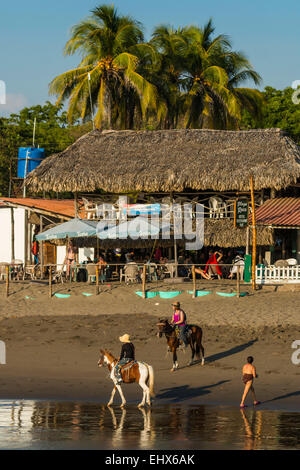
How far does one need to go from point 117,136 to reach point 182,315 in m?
16.3

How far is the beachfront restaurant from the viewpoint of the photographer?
28.7 meters

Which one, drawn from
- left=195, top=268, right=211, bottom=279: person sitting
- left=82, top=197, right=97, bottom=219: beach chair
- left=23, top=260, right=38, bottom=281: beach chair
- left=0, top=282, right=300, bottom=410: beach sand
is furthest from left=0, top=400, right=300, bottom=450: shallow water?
left=82, top=197, right=97, bottom=219: beach chair

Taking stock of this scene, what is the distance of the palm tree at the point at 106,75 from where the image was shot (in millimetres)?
38438

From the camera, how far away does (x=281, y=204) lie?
1144 inches

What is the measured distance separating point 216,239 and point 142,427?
1615 cm

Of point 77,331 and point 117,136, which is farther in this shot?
point 117,136

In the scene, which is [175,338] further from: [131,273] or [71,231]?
[71,231]

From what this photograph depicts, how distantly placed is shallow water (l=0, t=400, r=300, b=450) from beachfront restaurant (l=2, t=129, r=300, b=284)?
13883mm

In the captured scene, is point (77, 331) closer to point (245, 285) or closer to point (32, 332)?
point (32, 332)

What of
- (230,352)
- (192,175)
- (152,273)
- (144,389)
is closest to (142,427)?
(144,389)

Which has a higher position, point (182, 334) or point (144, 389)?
point (182, 334)

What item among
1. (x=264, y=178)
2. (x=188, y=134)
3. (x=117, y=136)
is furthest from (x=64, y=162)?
(x=264, y=178)

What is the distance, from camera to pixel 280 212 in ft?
92.6

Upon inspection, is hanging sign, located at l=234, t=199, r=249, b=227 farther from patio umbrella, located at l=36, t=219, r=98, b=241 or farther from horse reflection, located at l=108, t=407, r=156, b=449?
horse reflection, located at l=108, t=407, r=156, b=449
